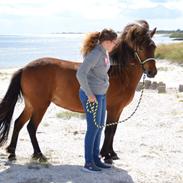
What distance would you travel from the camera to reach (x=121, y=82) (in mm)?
6984

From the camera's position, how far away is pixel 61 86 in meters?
7.00

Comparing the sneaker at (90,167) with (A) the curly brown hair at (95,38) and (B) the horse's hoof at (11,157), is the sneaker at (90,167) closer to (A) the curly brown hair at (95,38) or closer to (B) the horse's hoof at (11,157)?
(B) the horse's hoof at (11,157)

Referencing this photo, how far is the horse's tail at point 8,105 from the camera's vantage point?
6.99 metres

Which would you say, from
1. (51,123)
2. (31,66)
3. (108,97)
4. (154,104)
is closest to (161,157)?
(108,97)

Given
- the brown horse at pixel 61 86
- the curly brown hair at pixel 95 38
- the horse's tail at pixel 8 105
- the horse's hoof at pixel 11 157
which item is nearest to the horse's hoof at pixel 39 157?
the brown horse at pixel 61 86

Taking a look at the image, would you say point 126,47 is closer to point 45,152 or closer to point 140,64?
point 140,64

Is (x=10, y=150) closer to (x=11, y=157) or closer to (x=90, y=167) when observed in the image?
(x=11, y=157)

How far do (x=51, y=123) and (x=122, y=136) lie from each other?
74.2 inches

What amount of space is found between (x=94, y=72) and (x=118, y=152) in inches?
85.0

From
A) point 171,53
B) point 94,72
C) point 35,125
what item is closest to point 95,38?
point 94,72

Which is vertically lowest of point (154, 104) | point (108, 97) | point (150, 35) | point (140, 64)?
point (154, 104)

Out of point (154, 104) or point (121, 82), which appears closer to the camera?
point (121, 82)

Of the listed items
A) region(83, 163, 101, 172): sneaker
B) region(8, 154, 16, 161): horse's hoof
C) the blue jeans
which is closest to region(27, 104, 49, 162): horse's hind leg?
region(8, 154, 16, 161): horse's hoof

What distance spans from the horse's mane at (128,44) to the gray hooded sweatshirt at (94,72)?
84cm
